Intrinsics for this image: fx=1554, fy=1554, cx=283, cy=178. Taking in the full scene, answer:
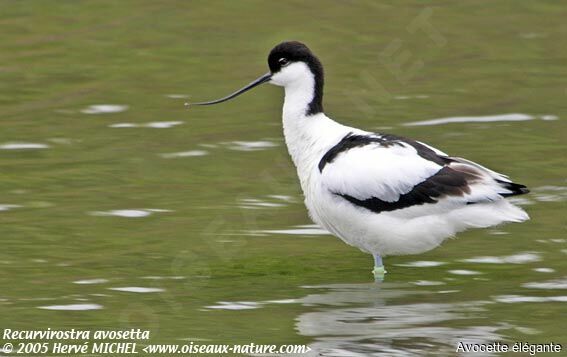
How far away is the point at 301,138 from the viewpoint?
12.6 m

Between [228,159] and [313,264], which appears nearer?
[313,264]

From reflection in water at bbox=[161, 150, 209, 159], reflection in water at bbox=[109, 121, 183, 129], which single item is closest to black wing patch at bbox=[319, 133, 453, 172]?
reflection in water at bbox=[161, 150, 209, 159]

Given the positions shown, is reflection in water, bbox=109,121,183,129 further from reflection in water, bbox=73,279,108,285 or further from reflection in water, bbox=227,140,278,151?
reflection in water, bbox=73,279,108,285

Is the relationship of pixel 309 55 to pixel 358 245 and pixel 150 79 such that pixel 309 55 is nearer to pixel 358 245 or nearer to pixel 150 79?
pixel 358 245

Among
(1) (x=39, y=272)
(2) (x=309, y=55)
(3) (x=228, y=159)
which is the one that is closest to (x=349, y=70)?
(3) (x=228, y=159)

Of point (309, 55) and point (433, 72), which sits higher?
point (309, 55)

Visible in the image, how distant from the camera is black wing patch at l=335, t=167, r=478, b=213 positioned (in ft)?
39.0

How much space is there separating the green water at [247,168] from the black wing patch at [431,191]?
66 cm

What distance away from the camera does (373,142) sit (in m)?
12.1

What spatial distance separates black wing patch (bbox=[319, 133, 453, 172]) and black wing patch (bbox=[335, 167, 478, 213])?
16 centimetres

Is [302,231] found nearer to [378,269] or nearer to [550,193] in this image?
[378,269]

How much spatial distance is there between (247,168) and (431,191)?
3.93m

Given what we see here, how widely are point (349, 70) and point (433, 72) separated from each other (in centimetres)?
104

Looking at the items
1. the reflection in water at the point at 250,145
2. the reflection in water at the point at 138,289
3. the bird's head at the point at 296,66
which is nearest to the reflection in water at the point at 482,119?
the reflection in water at the point at 250,145
